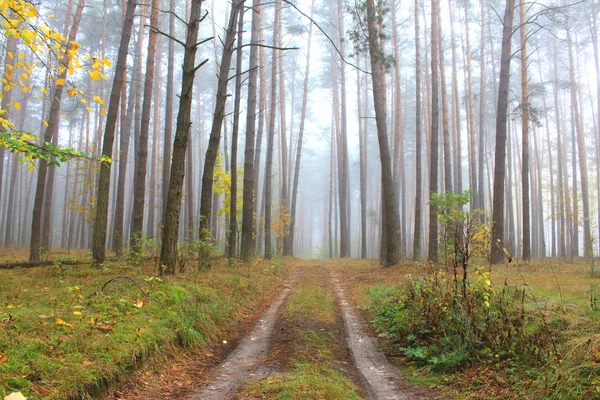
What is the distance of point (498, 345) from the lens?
4.32 meters

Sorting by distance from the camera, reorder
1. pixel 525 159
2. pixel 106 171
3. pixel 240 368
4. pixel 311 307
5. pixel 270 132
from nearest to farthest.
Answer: pixel 240 368, pixel 311 307, pixel 106 171, pixel 525 159, pixel 270 132

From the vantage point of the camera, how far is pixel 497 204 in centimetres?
1401

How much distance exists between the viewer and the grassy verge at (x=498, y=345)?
3.28m

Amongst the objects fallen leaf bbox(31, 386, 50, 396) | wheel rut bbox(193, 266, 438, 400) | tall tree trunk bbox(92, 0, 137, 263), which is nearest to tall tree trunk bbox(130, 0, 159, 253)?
tall tree trunk bbox(92, 0, 137, 263)

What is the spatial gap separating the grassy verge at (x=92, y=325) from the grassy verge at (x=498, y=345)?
2.90 meters

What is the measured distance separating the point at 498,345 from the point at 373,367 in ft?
4.70

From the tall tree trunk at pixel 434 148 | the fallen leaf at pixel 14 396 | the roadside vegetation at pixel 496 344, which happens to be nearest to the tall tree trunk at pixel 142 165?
the roadside vegetation at pixel 496 344

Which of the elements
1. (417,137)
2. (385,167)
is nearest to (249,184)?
(385,167)

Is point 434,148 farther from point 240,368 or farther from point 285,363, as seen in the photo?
point 240,368

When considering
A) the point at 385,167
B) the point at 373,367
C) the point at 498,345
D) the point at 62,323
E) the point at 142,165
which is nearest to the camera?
the point at 62,323

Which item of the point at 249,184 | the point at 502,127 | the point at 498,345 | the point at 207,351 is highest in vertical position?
the point at 502,127

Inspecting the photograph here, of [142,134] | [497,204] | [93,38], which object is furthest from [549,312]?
[93,38]

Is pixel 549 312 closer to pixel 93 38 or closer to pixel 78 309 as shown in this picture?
pixel 78 309

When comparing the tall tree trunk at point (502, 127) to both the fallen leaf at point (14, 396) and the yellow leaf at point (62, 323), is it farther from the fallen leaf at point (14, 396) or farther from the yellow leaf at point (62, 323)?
the fallen leaf at point (14, 396)
